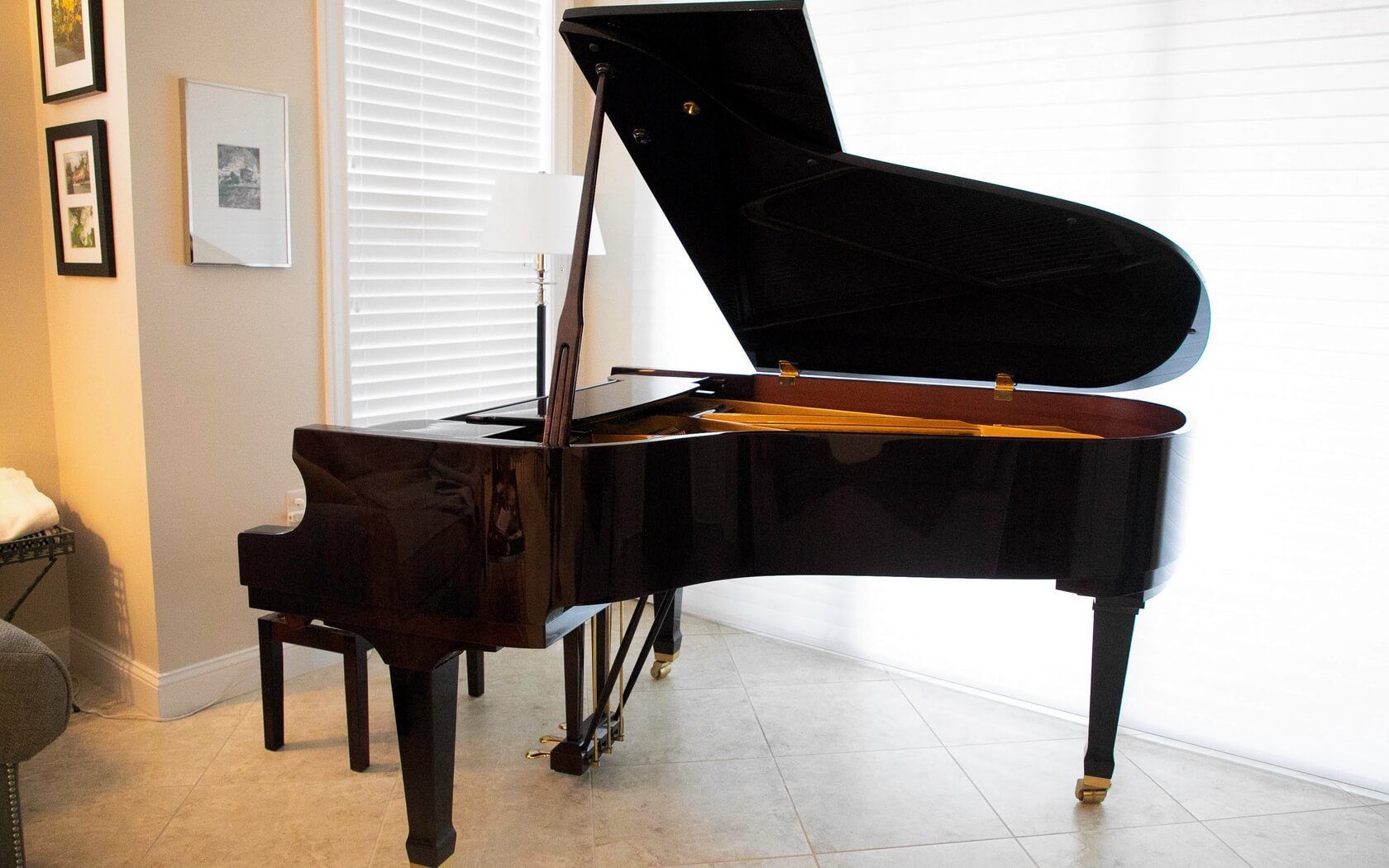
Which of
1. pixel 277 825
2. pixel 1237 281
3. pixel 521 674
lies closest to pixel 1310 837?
pixel 1237 281

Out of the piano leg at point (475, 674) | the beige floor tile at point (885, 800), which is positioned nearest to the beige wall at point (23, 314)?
the piano leg at point (475, 674)

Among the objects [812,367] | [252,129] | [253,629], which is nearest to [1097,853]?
[812,367]

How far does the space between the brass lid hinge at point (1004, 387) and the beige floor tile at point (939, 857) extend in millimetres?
1095

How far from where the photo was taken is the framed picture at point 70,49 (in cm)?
260

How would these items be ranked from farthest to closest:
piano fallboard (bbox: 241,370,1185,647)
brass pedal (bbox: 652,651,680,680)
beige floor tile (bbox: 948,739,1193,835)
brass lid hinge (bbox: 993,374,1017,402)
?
1. brass pedal (bbox: 652,651,680,680)
2. brass lid hinge (bbox: 993,374,1017,402)
3. beige floor tile (bbox: 948,739,1193,835)
4. piano fallboard (bbox: 241,370,1185,647)

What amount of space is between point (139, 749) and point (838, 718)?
195 centimetres

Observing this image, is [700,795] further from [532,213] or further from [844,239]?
[532,213]

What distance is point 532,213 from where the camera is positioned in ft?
10.2

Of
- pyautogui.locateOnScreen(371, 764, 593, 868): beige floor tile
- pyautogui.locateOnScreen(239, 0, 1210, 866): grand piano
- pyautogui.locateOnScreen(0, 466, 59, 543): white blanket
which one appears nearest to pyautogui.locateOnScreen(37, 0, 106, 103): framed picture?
pyautogui.locateOnScreen(0, 466, 59, 543): white blanket

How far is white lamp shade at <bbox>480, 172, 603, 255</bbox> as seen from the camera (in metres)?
3.11

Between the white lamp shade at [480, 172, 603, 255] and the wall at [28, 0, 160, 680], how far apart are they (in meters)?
1.03

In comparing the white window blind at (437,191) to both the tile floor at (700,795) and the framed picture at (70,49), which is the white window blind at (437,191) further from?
the tile floor at (700,795)

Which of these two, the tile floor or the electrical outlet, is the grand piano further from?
the electrical outlet

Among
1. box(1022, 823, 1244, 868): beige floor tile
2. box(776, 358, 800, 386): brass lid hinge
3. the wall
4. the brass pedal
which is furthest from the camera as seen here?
the brass pedal
